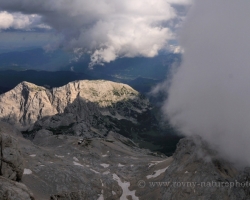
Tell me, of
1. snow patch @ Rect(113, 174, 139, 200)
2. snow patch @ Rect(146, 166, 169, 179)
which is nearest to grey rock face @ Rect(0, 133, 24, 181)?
snow patch @ Rect(113, 174, 139, 200)

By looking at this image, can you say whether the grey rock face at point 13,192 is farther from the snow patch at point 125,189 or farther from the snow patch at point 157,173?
the snow patch at point 157,173

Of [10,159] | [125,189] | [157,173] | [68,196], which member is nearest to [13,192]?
[68,196]

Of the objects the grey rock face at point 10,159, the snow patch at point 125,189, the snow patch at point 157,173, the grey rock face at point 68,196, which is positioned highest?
the grey rock face at point 10,159

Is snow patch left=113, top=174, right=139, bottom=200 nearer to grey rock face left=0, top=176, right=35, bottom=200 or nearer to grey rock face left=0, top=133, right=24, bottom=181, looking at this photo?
grey rock face left=0, top=133, right=24, bottom=181

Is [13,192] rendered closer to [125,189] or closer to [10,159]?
[10,159]

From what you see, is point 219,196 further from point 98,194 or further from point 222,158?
point 98,194

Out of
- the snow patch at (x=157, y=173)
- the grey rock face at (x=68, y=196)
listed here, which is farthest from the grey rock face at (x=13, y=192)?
the snow patch at (x=157, y=173)

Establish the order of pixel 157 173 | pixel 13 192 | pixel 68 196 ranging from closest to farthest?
pixel 13 192 → pixel 68 196 → pixel 157 173

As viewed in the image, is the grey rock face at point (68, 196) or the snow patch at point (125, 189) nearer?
the grey rock face at point (68, 196)

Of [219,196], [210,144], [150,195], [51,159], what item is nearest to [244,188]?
[219,196]
